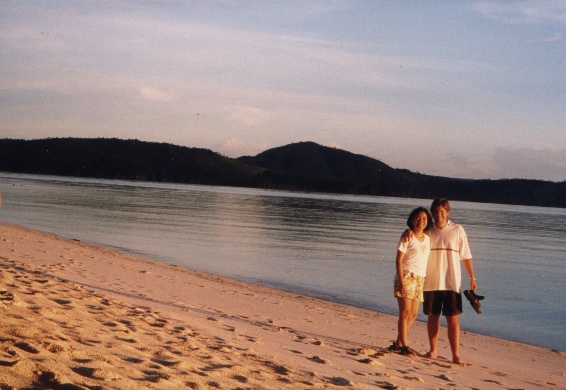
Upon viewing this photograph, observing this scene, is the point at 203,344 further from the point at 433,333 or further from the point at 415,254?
the point at 433,333

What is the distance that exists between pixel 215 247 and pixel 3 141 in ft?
579

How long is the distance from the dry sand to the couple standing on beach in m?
0.60

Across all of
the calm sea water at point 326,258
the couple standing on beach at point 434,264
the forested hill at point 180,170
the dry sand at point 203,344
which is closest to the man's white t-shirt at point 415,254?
the couple standing on beach at point 434,264

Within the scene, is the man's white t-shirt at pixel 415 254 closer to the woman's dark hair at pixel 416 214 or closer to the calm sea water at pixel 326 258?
the woman's dark hair at pixel 416 214

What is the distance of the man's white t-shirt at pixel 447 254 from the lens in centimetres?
704

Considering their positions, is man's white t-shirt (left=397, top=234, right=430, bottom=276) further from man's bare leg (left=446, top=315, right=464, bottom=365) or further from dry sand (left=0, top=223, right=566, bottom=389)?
dry sand (left=0, top=223, right=566, bottom=389)

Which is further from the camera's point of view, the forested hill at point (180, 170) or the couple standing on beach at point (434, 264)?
the forested hill at point (180, 170)

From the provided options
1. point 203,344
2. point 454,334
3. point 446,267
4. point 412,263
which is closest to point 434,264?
point 446,267

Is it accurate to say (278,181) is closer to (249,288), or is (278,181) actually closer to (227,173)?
(227,173)

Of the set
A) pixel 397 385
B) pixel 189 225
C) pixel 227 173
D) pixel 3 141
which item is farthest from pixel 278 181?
pixel 397 385

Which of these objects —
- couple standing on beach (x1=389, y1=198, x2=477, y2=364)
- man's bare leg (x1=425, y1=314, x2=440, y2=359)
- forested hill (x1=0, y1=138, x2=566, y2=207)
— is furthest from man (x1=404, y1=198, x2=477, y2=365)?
forested hill (x1=0, y1=138, x2=566, y2=207)

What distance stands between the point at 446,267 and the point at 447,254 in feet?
0.48

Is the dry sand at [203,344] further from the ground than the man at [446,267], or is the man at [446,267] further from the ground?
the man at [446,267]

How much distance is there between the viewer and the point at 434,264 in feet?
23.5
